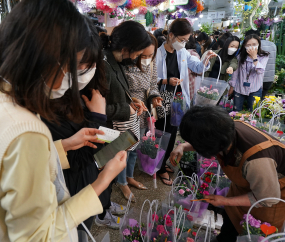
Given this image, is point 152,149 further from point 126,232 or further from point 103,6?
point 103,6

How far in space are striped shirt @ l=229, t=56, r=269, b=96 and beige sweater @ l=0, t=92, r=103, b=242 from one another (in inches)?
137

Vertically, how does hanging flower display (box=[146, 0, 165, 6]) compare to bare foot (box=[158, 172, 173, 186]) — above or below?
above

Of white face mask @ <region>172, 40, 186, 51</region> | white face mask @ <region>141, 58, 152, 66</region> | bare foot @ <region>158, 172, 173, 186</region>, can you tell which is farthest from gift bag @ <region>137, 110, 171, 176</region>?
white face mask @ <region>172, 40, 186, 51</region>

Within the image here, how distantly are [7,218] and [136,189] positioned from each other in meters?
1.93

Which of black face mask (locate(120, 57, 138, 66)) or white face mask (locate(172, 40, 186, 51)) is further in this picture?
white face mask (locate(172, 40, 186, 51))

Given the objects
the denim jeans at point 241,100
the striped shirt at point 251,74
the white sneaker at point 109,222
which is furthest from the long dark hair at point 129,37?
the denim jeans at point 241,100

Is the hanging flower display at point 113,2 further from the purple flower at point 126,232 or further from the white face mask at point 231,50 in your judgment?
the purple flower at point 126,232

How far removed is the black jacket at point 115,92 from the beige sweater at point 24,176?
91 cm

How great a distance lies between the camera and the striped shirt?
328cm

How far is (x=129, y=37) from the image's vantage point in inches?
60.1

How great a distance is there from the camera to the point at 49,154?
60 centimetres

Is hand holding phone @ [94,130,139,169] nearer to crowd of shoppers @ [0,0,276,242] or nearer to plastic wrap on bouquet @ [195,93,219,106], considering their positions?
crowd of shoppers @ [0,0,276,242]

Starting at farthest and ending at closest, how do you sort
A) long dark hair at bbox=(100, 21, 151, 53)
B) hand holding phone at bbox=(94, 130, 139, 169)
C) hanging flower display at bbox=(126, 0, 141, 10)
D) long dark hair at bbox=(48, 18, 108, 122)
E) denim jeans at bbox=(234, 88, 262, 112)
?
denim jeans at bbox=(234, 88, 262, 112), hanging flower display at bbox=(126, 0, 141, 10), long dark hair at bbox=(100, 21, 151, 53), hand holding phone at bbox=(94, 130, 139, 169), long dark hair at bbox=(48, 18, 108, 122)

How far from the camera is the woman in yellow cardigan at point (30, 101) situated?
543 millimetres
